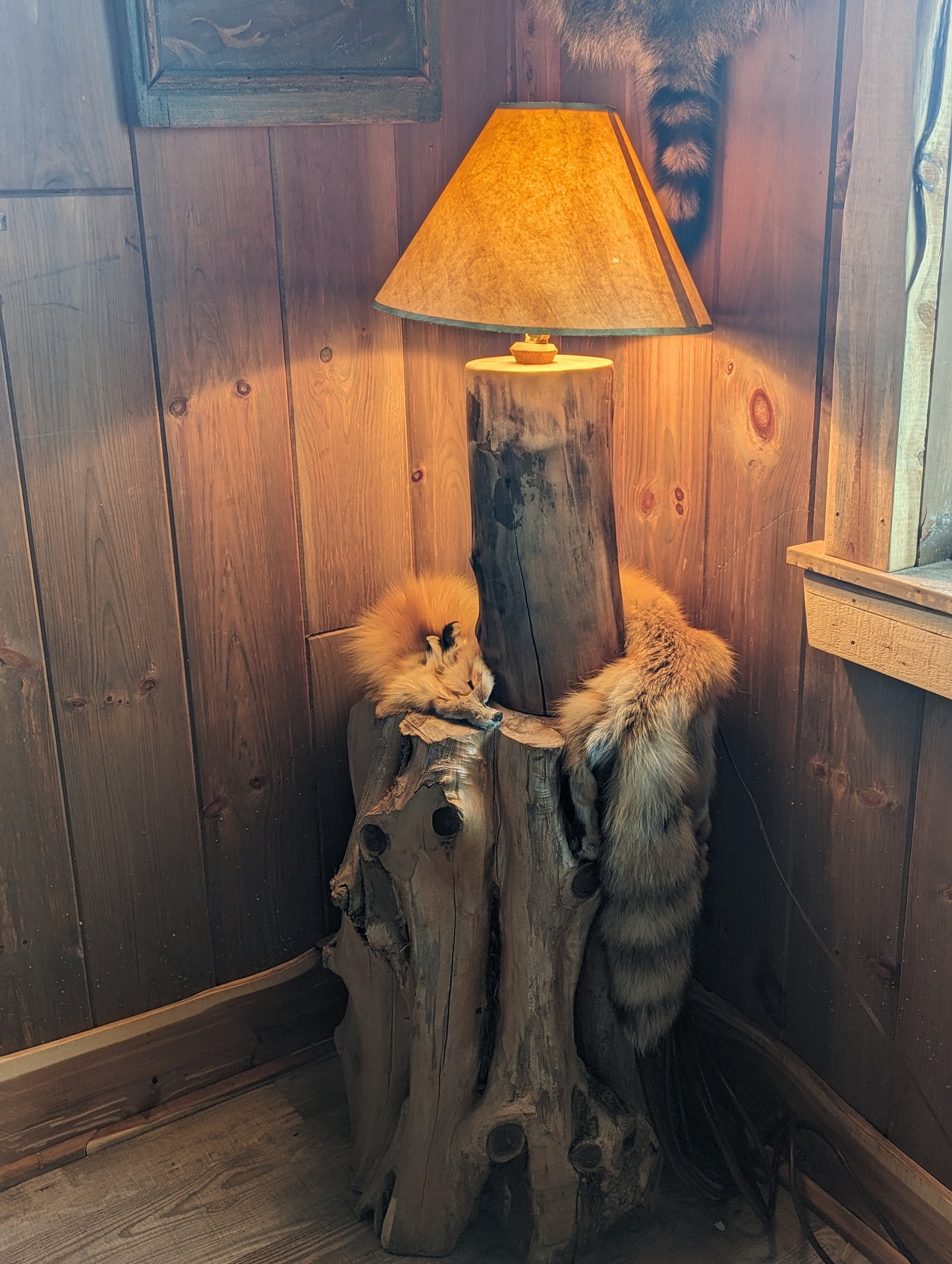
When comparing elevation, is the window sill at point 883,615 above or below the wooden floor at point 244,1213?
above

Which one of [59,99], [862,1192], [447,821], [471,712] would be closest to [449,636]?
[471,712]

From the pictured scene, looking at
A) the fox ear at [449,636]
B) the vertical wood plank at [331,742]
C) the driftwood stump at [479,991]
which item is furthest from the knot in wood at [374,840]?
the vertical wood plank at [331,742]

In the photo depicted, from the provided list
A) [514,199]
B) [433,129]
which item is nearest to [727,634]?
[514,199]

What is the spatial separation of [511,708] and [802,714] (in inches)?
16.1

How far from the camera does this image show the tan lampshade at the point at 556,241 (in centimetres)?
131

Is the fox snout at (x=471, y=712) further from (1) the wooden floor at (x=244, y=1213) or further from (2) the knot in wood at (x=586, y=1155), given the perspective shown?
(1) the wooden floor at (x=244, y=1213)

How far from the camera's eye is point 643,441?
5.90 feet

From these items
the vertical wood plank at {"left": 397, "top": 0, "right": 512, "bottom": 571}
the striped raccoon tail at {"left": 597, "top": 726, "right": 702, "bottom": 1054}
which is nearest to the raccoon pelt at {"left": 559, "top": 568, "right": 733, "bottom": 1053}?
the striped raccoon tail at {"left": 597, "top": 726, "right": 702, "bottom": 1054}

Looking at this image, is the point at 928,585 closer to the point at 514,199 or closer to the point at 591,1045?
the point at 514,199

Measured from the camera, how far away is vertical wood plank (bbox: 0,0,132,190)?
148 cm

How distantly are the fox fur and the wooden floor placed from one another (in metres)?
0.78

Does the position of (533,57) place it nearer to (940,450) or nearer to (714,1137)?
(940,450)

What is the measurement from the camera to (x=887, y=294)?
1319 millimetres

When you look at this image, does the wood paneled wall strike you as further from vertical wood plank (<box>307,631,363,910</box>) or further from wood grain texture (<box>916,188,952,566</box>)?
wood grain texture (<box>916,188,952,566</box>)
